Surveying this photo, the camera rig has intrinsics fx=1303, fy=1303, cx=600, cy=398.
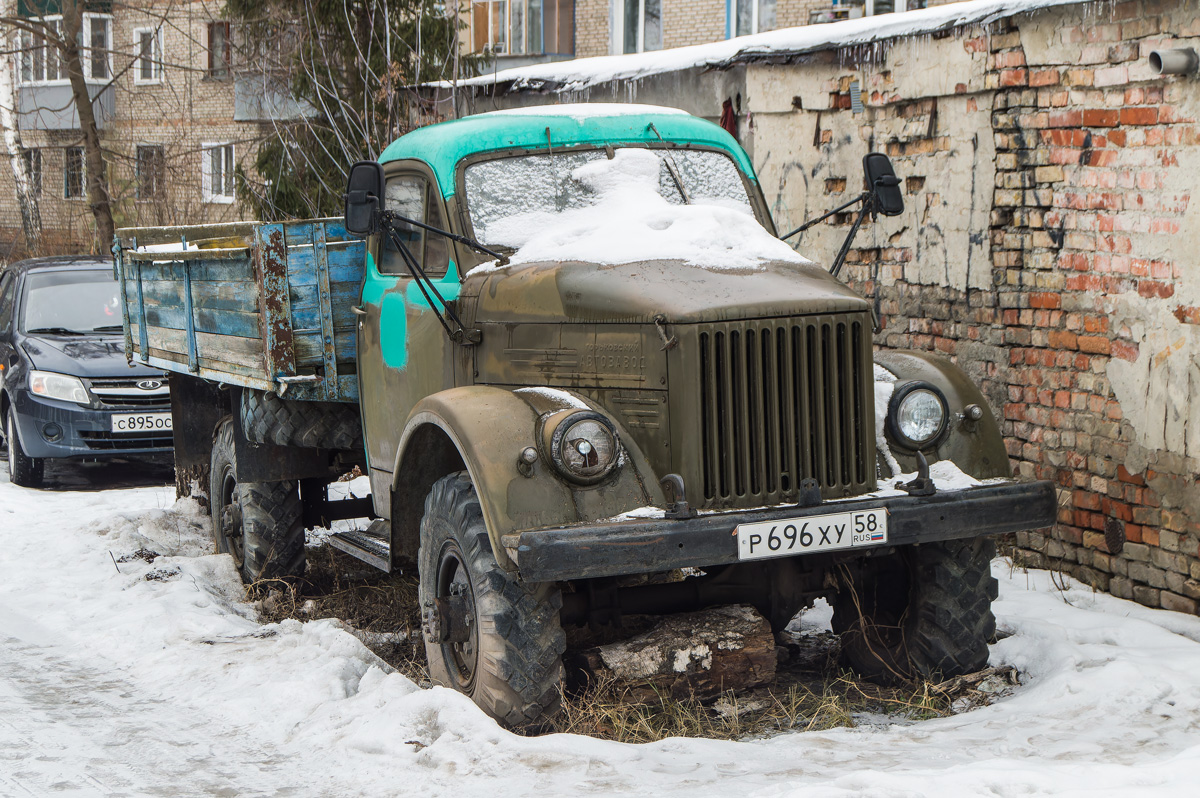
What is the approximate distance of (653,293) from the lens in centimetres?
439

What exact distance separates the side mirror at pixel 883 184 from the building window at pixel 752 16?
1209 cm

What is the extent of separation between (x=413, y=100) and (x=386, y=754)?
9.79m

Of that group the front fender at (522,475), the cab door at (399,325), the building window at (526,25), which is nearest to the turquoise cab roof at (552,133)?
the cab door at (399,325)

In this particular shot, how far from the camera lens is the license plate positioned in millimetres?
9844

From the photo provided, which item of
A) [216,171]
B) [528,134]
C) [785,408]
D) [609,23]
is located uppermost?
[609,23]

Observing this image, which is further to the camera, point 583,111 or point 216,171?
point 216,171

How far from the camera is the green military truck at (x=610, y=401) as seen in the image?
4230mm

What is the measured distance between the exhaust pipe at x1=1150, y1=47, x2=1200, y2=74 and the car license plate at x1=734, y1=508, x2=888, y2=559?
8.84 feet

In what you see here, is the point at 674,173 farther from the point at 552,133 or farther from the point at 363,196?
the point at 363,196

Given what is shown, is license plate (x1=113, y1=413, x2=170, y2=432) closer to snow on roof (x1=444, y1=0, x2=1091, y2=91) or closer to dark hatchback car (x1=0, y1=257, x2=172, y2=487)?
dark hatchback car (x1=0, y1=257, x2=172, y2=487)

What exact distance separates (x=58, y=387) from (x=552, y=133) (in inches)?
240

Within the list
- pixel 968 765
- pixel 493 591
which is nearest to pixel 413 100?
pixel 493 591

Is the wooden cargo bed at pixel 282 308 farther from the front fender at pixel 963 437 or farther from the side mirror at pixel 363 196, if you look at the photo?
the front fender at pixel 963 437

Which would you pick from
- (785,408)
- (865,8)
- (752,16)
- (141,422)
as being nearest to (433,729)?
(785,408)
